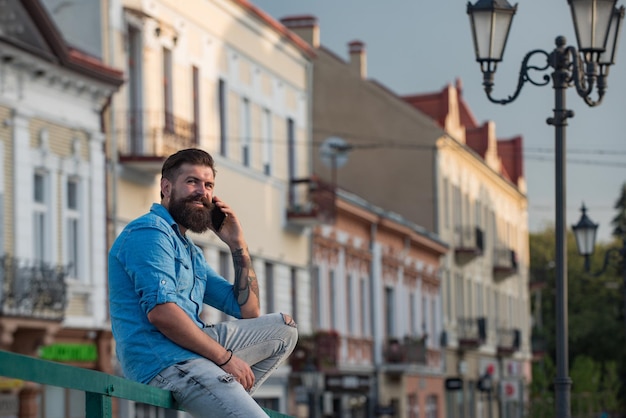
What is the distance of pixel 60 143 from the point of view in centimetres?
2772

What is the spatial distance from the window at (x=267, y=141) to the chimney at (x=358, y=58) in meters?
18.1

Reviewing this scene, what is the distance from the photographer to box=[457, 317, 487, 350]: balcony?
63.7m

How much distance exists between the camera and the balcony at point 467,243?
64.2 m

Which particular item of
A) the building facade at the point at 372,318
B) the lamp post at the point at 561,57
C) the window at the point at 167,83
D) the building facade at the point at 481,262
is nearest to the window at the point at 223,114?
the window at the point at 167,83

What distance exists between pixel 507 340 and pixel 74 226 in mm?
49350

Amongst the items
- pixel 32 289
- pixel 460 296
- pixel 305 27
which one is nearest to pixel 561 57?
pixel 32 289

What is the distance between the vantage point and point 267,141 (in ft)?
129

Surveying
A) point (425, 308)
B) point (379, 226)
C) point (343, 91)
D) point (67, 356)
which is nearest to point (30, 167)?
point (67, 356)

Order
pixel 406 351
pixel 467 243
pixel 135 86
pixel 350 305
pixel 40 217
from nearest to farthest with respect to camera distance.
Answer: pixel 40 217, pixel 135 86, pixel 350 305, pixel 406 351, pixel 467 243

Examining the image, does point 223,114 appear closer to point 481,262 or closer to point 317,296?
point 317,296

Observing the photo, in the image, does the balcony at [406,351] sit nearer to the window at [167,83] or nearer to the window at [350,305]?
the window at [350,305]

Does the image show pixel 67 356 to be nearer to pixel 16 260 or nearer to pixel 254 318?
pixel 16 260

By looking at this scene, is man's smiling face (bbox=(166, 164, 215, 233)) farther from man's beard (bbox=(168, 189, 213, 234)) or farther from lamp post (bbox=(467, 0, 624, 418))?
lamp post (bbox=(467, 0, 624, 418))

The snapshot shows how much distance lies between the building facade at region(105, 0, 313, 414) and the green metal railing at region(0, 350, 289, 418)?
77.8ft
